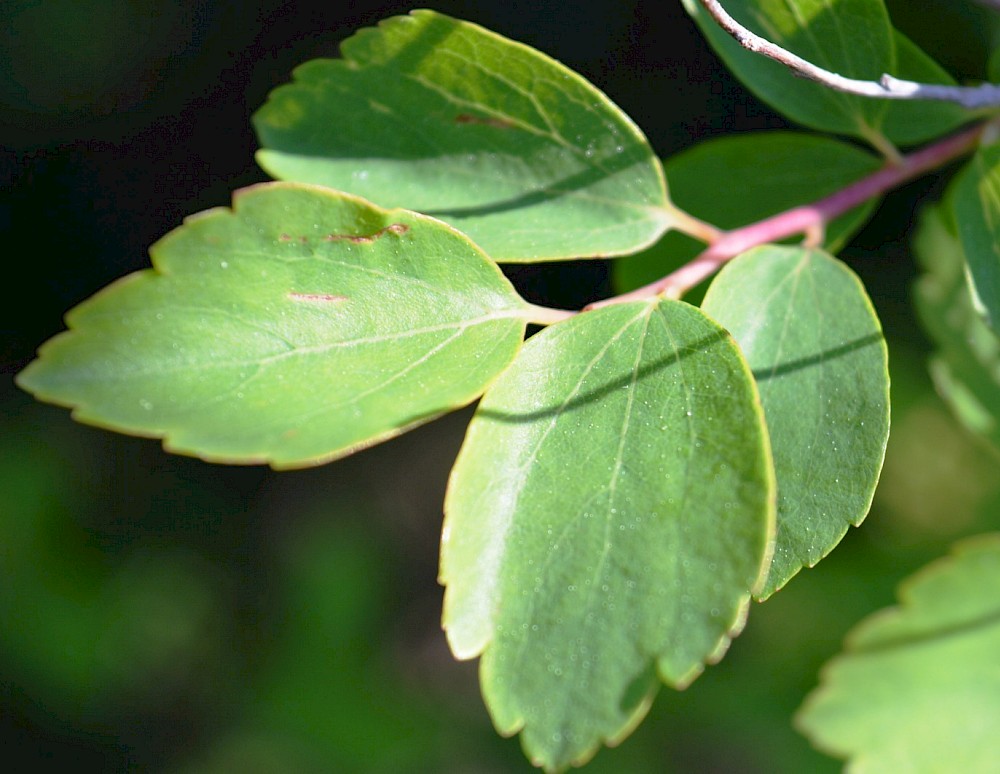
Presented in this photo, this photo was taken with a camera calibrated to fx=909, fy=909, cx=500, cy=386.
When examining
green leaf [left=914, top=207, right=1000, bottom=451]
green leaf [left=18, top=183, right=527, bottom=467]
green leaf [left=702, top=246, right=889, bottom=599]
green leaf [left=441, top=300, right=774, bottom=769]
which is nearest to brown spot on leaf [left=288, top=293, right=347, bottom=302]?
green leaf [left=18, top=183, right=527, bottom=467]

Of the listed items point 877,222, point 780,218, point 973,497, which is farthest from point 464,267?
point 973,497

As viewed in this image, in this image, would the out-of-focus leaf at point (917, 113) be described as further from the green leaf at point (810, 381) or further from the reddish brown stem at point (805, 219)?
the green leaf at point (810, 381)

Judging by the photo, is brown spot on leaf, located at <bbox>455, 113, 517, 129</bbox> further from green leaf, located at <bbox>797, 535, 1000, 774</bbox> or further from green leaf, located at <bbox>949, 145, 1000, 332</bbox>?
green leaf, located at <bbox>797, 535, 1000, 774</bbox>

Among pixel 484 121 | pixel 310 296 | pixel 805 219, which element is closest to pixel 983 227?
pixel 805 219

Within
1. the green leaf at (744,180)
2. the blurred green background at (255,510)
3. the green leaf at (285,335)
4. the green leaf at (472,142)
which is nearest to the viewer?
the green leaf at (285,335)

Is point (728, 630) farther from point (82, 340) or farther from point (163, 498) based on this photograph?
point (163, 498)

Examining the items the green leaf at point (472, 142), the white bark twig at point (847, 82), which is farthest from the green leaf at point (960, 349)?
the green leaf at point (472, 142)
